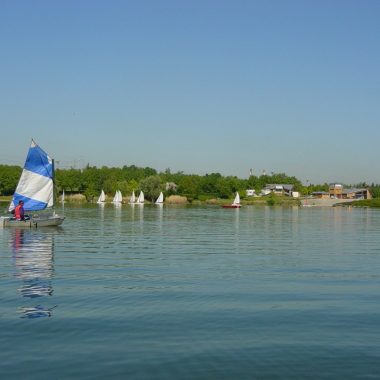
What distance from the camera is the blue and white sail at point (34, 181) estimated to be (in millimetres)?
55250

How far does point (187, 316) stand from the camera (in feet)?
54.2

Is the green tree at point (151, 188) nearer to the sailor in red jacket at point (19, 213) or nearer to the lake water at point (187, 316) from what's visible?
the sailor in red jacket at point (19, 213)

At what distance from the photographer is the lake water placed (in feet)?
39.5

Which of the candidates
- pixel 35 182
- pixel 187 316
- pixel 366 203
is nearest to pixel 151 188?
pixel 366 203

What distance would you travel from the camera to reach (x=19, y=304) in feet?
58.2

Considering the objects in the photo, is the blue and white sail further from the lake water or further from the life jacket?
the lake water

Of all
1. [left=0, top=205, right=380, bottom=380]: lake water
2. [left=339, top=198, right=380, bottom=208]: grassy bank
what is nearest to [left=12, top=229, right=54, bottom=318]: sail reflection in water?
[left=0, top=205, right=380, bottom=380]: lake water

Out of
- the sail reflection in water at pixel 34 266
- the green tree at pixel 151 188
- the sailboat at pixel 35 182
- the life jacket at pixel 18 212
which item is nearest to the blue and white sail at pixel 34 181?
the sailboat at pixel 35 182

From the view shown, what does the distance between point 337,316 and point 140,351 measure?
6.68 metres

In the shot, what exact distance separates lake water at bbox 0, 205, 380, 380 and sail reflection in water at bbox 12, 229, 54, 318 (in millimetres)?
72

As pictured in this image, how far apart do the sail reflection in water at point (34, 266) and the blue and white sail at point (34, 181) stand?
9.85 meters

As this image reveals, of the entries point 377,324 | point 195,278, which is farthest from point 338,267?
point 377,324

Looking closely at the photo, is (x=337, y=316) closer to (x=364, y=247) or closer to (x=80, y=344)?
(x=80, y=344)

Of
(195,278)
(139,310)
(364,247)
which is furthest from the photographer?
(364,247)
